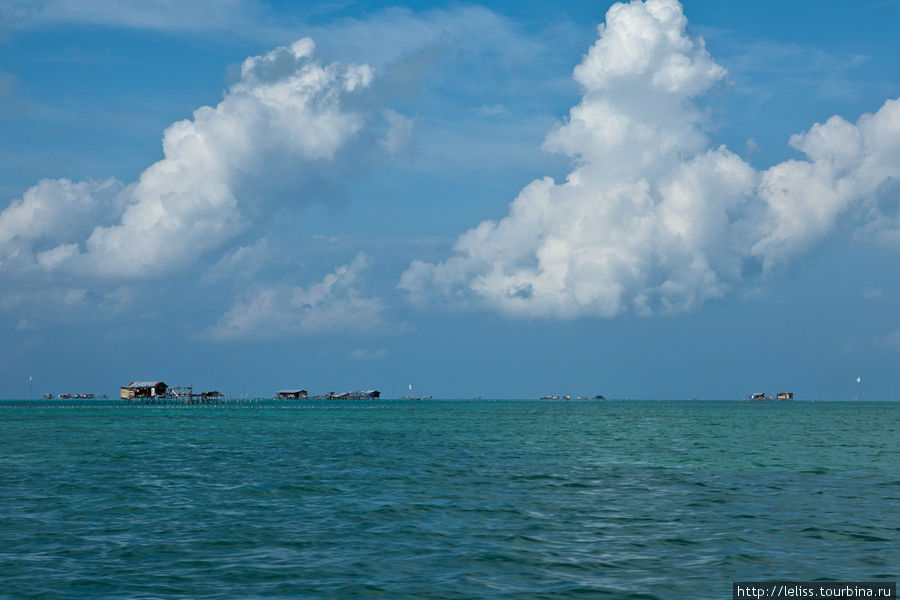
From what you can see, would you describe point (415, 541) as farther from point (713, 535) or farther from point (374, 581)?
point (713, 535)

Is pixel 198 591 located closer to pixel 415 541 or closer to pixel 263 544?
pixel 263 544

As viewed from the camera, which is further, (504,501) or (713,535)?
(504,501)

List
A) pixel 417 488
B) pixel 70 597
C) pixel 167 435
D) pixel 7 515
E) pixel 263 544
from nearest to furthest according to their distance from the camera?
pixel 70 597, pixel 263 544, pixel 7 515, pixel 417 488, pixel 167 435

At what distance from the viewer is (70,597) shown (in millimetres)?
17609

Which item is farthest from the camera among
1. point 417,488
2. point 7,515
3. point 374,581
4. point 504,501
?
point 417,488

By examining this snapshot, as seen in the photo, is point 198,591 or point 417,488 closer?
point 198,591

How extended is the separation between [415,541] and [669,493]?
14.1m

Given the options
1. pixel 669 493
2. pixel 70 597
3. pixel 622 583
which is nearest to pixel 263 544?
pixel 70 597

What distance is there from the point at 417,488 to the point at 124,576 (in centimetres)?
1731

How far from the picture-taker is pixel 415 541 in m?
23.5

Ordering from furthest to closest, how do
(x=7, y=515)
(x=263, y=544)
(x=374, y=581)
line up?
(x=7, y=515) < (x=263, y=544) < (x=374, y=581)

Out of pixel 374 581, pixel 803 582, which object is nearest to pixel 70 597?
pixel 374 581

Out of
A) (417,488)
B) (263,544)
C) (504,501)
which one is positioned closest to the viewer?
(263,544)

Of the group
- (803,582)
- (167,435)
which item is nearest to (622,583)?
(803,582)
